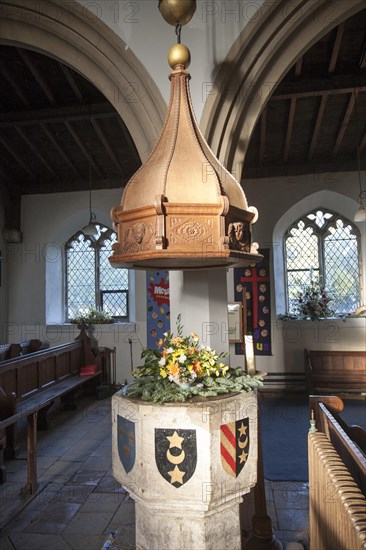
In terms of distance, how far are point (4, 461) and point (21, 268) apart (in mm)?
4195

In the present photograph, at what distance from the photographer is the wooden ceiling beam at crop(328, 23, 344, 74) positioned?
4.80 meters

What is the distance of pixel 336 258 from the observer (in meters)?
7.34

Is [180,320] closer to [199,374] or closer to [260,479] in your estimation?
[199,374]

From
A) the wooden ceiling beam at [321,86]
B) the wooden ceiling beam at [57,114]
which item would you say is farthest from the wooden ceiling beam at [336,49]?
the wooden ceiling beam at [57,114]

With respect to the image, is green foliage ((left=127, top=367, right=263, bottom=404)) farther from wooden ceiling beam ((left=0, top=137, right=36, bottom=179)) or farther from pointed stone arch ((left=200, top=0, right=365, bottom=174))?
wooden ceiling beam ((left=0, top=137, right=36, bottom=179))

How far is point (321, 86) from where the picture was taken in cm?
559

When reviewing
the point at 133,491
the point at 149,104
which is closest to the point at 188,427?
the point at 133,491

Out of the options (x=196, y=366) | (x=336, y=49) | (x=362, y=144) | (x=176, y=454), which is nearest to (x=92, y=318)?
(x=362, y=144)

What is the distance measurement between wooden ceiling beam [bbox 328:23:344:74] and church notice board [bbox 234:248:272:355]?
283cm

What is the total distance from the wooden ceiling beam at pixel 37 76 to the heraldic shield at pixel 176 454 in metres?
5.03

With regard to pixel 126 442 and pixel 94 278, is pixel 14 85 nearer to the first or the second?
pixel 94 278

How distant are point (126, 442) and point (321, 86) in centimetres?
523

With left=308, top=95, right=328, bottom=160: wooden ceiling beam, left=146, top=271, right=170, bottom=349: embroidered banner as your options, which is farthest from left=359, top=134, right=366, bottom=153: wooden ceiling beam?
left=146, top=271, right=170, bottom=349: embroidered banner

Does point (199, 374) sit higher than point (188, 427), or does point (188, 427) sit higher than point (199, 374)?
point (199, 374)
